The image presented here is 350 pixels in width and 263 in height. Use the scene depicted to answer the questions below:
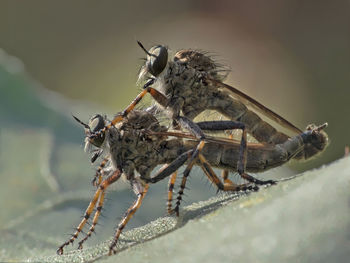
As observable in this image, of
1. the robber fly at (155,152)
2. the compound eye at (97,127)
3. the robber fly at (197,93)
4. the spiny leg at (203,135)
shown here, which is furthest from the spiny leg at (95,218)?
the robber fly at (197,93)

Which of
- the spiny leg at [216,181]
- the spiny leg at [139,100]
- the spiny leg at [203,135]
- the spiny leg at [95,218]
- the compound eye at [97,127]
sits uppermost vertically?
the spiny leg at [139,100]

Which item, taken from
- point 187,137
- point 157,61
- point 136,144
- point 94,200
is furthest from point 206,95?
point 94,200

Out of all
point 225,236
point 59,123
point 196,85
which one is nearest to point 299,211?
point 225,236

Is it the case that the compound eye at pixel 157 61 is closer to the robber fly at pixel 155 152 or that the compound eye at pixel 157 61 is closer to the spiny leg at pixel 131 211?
the robber fly at pixel 155 152

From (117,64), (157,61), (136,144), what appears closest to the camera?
(136,144)

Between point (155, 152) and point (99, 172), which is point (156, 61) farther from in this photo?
point (99, 172)

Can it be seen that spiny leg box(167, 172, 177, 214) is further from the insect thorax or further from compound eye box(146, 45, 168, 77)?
compound eye box(146, 45, 168, 77)

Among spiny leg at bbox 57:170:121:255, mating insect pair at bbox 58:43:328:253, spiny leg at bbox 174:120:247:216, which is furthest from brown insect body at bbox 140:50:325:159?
spiny leg at bbox 57:170:121:255
